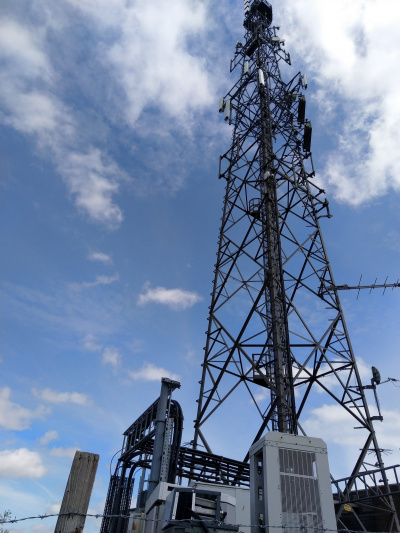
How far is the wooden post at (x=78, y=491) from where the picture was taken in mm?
5027

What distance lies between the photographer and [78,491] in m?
5.18

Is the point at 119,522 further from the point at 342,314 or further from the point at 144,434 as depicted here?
the point at 342,314

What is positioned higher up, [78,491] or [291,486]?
[291,486]

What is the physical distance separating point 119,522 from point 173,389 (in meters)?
6.65

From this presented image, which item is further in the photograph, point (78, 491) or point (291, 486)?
point (291, 486)

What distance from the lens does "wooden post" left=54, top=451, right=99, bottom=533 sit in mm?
5027

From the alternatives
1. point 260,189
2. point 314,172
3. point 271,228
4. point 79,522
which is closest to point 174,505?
point 79,522

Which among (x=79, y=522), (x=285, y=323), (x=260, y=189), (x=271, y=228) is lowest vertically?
(x=79, y=522)

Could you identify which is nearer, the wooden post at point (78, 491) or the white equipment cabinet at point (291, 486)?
the wooden post at point (78, 491)

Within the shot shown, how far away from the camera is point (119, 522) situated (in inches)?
706

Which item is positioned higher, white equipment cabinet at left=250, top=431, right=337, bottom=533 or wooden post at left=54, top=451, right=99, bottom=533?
white equipment cabinet at left=250, top=431, right=337, bottom=533

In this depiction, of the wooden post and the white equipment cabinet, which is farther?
the white equipment cabinet

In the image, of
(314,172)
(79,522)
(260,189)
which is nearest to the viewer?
(79,522)

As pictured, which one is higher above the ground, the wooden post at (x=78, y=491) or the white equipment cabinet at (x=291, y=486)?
the white equipment cabinet at (x=291, y=486)
